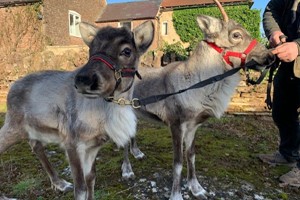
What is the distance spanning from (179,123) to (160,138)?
2.51 meters

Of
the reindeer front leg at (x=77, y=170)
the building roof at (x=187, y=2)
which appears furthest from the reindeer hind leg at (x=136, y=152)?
the building roof at (x=187, y=2)

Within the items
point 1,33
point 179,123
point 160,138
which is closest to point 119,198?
point 179,123

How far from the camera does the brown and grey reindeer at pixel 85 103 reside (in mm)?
2965

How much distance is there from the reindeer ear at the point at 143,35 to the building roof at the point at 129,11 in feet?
86.2

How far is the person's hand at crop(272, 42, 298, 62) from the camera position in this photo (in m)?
3.71

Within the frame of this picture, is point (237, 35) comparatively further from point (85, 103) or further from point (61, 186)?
point (61, 186)

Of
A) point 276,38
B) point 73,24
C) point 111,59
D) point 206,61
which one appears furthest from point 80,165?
point 73,24

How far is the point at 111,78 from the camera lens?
9.68ft

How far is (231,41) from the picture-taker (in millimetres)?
4219

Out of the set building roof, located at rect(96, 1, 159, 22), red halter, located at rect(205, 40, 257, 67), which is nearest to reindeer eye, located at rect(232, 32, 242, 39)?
red halter, located at rect(205, 40, 257, 67)

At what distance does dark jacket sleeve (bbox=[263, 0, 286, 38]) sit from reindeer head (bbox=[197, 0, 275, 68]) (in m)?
0.61

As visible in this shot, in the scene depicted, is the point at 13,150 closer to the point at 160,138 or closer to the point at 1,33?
the point at 160,138

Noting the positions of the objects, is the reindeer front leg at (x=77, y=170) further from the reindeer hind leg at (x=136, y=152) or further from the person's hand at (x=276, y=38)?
the person's hand at (x=276, y=38)

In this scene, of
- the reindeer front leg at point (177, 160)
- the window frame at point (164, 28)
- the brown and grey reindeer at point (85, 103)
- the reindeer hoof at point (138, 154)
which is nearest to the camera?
the brown and grey reindeer at point (85, 103)
